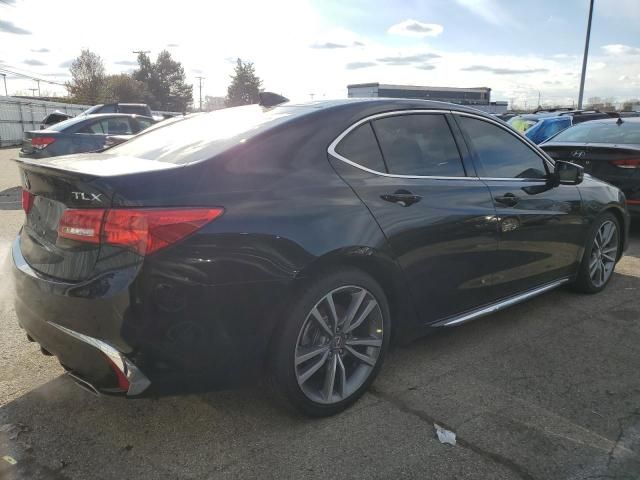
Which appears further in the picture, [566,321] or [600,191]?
[600,191]

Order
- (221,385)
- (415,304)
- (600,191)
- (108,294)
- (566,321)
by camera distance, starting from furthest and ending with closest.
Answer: (600,191) < (566,321) < (415,304) < (221,385) < (108,294)

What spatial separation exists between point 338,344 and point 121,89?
73.8 m

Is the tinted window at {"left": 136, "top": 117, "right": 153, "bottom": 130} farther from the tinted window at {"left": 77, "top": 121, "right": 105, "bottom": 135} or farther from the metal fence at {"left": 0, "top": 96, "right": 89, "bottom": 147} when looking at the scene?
the metal fence at {"left": 0, "top": 96, "right": 89, "bottom": 147}

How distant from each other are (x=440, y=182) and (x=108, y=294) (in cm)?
200

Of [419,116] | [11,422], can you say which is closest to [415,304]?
[419,116]

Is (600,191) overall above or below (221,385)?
above

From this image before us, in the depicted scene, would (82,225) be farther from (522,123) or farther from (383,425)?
(522,123)

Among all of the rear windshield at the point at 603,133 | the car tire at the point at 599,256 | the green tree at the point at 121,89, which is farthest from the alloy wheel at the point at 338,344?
the green tree at the point at 121,89

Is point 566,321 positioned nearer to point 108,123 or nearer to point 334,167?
point 334,167

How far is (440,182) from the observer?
10.6 ft

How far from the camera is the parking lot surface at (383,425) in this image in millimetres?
2375

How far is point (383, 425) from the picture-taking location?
271 centimetres

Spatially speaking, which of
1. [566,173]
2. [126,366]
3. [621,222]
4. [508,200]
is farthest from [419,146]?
[621,222]

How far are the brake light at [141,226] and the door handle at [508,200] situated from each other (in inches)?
82.8
